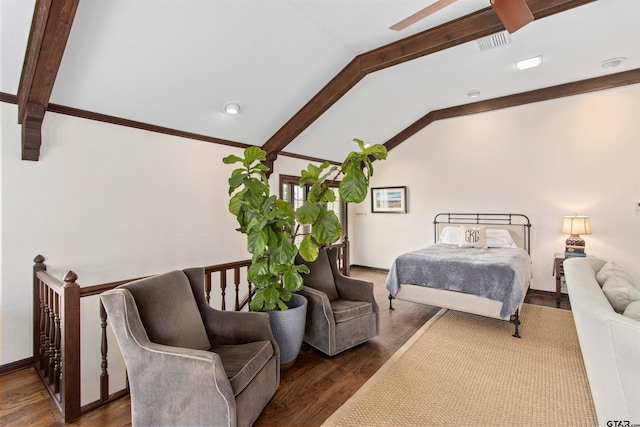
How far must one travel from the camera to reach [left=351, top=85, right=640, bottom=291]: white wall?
13.9 feet

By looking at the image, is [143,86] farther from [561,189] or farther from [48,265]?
[561,189]

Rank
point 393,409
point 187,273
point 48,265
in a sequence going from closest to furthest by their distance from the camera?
point 393,409, point 187,273, point 48,265

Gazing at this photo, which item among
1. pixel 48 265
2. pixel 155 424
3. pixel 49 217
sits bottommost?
pixel 155 424

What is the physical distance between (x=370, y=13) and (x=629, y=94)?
13.2 feet

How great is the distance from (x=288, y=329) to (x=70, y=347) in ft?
4.79

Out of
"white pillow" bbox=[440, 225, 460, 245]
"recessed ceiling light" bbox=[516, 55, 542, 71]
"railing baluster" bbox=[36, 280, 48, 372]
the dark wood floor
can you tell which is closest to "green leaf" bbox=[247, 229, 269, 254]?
the dark wood floor

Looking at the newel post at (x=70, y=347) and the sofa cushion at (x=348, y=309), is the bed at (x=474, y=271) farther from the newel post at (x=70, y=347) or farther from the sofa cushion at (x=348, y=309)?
the newel post at (x=70, y=347)

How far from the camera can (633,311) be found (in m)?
1.65

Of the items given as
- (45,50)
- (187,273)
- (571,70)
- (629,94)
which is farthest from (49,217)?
(629,94)

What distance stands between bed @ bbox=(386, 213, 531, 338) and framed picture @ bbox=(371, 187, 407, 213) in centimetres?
130

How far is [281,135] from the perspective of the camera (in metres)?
4.59

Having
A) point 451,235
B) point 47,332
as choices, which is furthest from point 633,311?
point 47,332

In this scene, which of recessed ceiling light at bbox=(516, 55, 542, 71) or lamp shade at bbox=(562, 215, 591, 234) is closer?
recessed ceiling light at bbox=(516, 55, 542, 71)

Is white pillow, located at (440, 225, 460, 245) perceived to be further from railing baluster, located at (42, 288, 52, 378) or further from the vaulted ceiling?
railing baluster, located at (42, 288, 52, 378)
